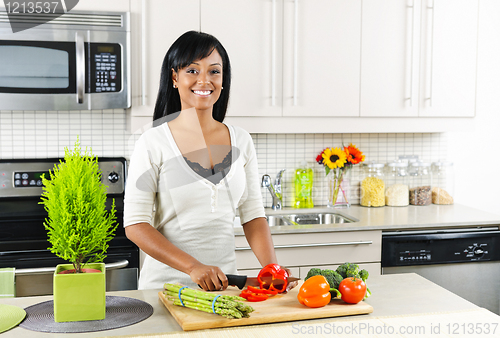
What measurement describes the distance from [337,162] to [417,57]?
74 centimetres

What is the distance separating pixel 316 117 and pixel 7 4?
5.32 ft

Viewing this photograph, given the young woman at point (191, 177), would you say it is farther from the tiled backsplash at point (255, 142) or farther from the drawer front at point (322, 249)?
the tiled backsplash at point (255, 142)

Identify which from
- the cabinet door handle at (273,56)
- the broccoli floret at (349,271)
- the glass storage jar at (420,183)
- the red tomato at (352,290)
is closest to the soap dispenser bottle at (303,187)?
the cabinet door handle at (273,56)

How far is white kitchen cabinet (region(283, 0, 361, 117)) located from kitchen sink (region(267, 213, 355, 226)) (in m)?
0.61

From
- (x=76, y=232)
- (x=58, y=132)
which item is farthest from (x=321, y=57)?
(x=76, y=232)

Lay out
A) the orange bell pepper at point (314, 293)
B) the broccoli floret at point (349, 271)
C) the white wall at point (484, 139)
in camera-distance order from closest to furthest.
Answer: the orange bell pepper at point (314, 293)
the broccoli floret at point (349, 271)
the white wall at point (484, 139)

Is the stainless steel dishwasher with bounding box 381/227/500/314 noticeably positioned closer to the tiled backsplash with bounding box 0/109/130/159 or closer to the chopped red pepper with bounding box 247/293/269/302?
the chopped red pepper with bounding box 247/293/269/302

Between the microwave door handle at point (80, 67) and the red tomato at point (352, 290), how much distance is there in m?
1.64

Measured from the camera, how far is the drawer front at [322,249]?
7.89 ft

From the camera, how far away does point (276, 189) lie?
2922 millimetres

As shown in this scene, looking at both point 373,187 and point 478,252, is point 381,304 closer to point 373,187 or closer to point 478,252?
point 478,252

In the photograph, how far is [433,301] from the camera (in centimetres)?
137

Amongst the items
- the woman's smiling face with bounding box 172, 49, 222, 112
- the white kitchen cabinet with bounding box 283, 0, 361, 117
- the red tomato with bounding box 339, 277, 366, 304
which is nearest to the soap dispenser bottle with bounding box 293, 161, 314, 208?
the white kitchen cabinet with bounding box 283, 0, 361, 117

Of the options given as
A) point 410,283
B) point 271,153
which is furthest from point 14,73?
point 410,283
